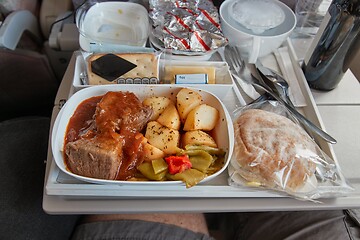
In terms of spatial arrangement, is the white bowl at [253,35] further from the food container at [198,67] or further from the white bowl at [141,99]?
the white bowl at [141,99]

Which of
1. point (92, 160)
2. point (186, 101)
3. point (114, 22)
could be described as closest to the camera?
point (92, 160)

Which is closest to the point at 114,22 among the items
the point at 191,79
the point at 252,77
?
the point at 191,79

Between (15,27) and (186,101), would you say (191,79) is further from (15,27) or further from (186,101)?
(15,27)

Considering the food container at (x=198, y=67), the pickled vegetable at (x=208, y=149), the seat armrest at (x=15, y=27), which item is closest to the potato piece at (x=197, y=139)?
the pickled vegetable at (x=208, y=149)

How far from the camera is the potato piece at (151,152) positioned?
0.67 metres

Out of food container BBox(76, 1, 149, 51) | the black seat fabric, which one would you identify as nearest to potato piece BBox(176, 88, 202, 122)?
food container BBox(76, 1, 149, 51)

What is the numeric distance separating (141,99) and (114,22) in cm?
33

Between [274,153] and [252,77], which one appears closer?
[274,153]

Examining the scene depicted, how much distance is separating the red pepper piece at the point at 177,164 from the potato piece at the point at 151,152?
2cm

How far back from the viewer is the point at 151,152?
2.21 feet

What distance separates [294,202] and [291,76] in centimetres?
40

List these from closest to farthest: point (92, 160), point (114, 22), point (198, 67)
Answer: point (92, 160)
point (198, 67)
point (114, 22)

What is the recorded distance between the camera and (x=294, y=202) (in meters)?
0.69

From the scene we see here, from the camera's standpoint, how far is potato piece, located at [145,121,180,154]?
0.68 m
